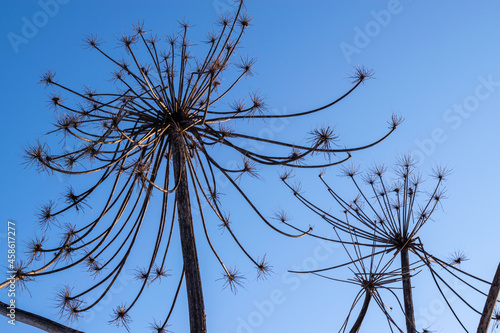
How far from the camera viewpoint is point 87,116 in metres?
9.81

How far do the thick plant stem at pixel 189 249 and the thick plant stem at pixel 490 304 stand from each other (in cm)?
489

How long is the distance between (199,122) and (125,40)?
289 centimetres

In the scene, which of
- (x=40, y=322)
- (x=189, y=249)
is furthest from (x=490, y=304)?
(x=40, y=322)

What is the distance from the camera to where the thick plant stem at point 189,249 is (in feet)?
28.9

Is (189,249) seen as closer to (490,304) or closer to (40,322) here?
(40,322)

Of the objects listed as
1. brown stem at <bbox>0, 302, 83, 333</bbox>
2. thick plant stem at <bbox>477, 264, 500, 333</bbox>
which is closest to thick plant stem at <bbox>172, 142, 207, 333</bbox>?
brown stem at <bbox>0, 302, 83, 333</bbox>

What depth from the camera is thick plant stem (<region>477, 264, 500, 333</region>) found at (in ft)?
29.6

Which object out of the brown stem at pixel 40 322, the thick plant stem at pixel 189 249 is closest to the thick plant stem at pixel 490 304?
the thick plant stem at pixel 189 249

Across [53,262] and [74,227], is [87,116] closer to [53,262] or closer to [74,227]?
[74,227]

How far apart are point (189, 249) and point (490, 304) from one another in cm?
533

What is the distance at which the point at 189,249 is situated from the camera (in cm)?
925

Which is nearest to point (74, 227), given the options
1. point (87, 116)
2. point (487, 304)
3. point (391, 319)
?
point (87, 116)

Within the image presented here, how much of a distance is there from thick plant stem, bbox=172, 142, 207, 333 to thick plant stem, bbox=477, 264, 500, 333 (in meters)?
4.89

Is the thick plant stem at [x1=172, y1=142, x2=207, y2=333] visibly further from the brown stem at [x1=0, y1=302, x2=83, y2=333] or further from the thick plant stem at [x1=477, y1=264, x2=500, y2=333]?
the thick plant stem at [x1=477, y1=264, x2=500, y2=333]
